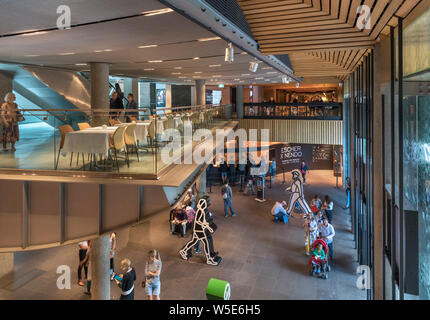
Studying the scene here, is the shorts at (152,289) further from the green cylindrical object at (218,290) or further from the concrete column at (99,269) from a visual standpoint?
the green cylindrical object at (218,290)

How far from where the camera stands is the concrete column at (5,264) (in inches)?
390

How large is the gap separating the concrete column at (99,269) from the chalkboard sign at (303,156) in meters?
17.9

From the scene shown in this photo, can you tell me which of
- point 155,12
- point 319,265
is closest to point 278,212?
point 319,265

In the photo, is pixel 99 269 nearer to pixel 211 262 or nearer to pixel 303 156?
pixel 211 262

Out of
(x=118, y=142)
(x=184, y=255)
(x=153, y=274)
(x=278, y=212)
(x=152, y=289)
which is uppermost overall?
(x=118, y=142)

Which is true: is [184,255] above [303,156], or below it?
below

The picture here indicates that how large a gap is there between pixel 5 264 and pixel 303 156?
21.3 metres

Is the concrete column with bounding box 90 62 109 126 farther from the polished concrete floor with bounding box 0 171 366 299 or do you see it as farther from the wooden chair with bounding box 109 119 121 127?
the polished concrete floor with bounding box 0 171 366 299

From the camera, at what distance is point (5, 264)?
10000 millimetres

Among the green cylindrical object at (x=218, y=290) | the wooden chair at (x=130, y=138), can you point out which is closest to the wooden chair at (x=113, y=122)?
the wooden chair at (x=130, y=138)

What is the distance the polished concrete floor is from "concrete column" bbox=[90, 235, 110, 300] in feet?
1.50

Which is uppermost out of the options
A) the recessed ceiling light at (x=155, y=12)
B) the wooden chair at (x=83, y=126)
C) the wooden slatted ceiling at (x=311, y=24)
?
the wooden slatted ceiling at (x=311, y=24)

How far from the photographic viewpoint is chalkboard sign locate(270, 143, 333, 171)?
24773 millimetres

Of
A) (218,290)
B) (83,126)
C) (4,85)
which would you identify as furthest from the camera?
(4,85)
